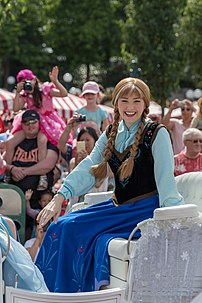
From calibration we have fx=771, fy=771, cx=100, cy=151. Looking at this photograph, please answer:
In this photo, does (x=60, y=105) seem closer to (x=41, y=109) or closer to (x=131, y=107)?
(x=41, y=109)

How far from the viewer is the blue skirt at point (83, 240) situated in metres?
4.82

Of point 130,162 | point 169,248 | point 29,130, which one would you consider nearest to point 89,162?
point 130,162

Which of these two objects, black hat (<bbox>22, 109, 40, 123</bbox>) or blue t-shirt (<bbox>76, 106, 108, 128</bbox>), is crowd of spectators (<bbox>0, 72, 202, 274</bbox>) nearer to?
black hat (<bbox>22, 109, 40, 123</bbox>)

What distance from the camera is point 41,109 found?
8172 mm

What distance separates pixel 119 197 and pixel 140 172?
0.25 meters

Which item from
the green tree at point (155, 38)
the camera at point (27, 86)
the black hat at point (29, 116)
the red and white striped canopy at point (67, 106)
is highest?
the green tree at point (155, 38)

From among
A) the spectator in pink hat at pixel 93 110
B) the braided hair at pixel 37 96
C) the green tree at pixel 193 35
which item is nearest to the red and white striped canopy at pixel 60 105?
the spectator in pink hat at pixel 93 110

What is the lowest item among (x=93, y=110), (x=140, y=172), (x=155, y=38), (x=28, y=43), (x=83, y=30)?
(x=140, y=172)

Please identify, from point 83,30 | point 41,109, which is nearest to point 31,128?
point 41,109

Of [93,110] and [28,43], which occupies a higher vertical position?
[28,43]

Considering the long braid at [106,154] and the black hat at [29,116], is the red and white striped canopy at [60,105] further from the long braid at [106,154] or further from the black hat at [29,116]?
the long braid at [106,154]

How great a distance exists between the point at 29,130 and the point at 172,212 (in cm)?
356

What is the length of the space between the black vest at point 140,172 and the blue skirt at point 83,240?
2.4 inches

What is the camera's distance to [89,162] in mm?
5250
